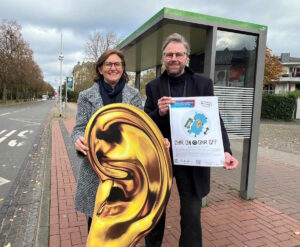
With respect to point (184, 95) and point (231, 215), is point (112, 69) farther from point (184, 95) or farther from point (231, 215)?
point (231, 215)

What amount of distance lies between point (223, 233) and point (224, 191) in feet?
5.04

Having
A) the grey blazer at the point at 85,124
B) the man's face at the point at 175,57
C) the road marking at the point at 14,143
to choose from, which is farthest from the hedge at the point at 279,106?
the grey blazer at the point at 85,124

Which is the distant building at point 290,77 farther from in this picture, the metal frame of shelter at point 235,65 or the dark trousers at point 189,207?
the dark trousers at point 189,207

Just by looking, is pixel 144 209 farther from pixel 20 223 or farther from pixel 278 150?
pixel 278 150

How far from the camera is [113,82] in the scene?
221 centimetres

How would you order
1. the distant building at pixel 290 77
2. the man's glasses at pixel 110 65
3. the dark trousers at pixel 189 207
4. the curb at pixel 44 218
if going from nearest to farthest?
the man's glasses at pixel 110 65, the dark trousers at pixel 189 207, the curb at pixel 44 218, the distant building at pixel 290 77

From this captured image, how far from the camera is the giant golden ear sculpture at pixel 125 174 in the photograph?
183 centimetres

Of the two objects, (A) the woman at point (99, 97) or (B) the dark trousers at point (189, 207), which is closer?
(A) the woman at point (99, 97)

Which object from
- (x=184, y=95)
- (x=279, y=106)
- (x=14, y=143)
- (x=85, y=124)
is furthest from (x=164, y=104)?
(x=279, y=106)

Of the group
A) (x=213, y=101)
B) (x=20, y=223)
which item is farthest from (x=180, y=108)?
(x=20, y=223)

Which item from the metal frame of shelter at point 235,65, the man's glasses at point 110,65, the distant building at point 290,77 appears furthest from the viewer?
the distant building at point 290,77

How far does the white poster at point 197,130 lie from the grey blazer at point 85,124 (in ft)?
1.30

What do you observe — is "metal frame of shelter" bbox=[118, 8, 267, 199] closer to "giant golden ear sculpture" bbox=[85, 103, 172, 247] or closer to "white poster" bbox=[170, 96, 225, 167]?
"white poster" bbox=[170, 96, 225, 167]

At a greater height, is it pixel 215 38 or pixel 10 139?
pixel 215 38
